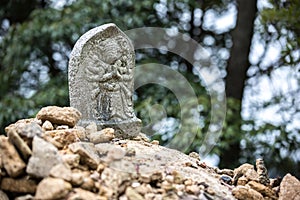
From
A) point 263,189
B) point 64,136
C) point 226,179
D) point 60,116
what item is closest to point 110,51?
point 60,116

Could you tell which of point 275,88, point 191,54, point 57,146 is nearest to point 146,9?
point 191,54

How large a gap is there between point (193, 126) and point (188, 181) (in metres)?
1.46

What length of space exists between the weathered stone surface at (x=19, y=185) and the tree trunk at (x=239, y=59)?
2029 mm

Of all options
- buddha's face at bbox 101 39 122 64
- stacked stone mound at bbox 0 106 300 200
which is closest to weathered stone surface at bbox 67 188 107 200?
stacked stone mound at bbox 0 106 300 200

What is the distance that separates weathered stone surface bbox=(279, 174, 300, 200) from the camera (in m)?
1.35

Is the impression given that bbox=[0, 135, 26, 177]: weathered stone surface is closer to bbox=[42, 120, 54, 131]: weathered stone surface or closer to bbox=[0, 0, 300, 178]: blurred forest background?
bbox=[42, 120, 54, 131]: weathered stone surface

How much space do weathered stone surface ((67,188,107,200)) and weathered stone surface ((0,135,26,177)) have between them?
0.15 meters

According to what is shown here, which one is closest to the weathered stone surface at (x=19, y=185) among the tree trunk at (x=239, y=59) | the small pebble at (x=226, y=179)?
the small pebble at (x=226, y=179)

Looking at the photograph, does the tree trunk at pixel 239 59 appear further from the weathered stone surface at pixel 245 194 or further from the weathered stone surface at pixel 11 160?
the weathered stone surface at pixel 11 160

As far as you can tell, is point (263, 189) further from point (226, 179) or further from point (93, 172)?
point (93, 172)

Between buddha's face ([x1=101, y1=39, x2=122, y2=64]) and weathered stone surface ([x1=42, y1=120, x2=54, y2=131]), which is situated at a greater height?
buddha's face ([x1=101, y1=39, x2=122, y2=64])

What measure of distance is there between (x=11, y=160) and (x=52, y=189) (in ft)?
0.50

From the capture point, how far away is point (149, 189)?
116 centimetres

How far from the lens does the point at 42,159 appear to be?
3.61 feet
